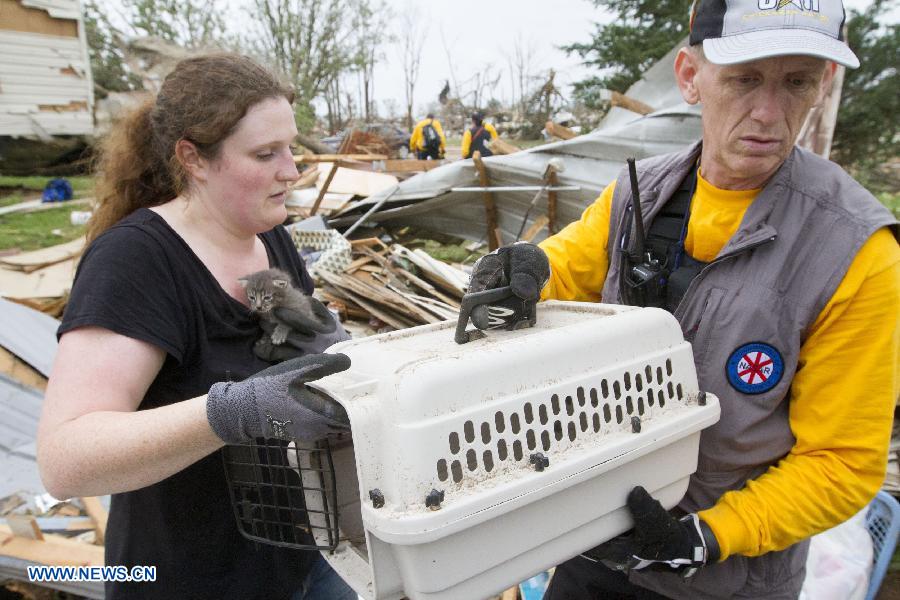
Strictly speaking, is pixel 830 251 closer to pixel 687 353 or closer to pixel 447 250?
pixel 687 353

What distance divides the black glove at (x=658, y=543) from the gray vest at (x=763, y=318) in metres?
0.18

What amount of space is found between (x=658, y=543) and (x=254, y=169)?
1.53 meters

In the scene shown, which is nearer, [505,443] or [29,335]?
[505,443]

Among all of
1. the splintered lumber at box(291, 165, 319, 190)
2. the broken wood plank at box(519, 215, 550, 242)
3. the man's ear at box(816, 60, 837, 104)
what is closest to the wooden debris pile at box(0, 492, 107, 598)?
the man's ear at box(816, 60, 837, 104)

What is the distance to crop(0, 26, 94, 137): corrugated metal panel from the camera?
534 inches

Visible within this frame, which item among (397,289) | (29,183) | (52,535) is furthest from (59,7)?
(52,535)

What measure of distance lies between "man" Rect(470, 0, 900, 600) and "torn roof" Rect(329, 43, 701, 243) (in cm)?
535

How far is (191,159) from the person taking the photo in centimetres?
170

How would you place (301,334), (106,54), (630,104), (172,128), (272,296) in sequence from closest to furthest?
(172,128), (272,296), (301,334), (630,104), (106,54)

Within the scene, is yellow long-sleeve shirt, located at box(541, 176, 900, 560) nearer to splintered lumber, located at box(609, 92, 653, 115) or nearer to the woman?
the woman

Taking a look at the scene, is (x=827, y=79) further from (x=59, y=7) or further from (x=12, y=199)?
(x=59, y=7)

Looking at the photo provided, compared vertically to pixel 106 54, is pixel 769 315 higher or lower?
lower

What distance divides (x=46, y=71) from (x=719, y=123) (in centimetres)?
1760

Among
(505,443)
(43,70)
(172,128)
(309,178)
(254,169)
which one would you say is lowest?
(309,178)
